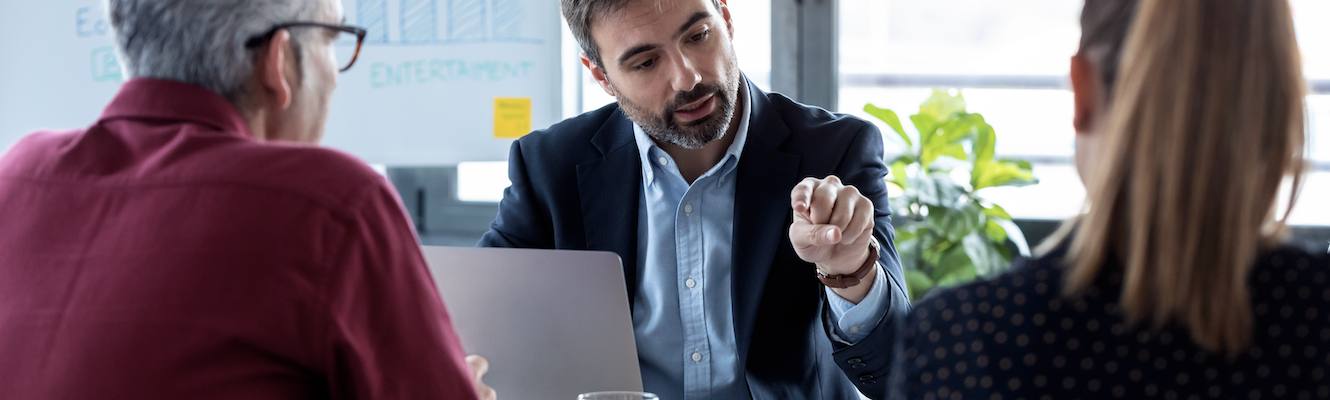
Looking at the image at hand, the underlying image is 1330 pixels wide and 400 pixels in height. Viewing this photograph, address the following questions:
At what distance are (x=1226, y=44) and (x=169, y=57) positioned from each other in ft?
2.75

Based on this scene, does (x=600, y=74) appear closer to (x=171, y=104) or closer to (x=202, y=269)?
(x=171, y=104)

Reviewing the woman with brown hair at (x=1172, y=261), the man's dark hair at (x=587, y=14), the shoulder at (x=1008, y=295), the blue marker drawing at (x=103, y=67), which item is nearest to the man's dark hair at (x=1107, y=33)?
the woman with brown hair at (x=1172, y=261)

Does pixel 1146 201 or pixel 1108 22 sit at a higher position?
pixel 1108 22

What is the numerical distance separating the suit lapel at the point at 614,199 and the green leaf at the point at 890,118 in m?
0.94

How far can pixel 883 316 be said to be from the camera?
3.92ft

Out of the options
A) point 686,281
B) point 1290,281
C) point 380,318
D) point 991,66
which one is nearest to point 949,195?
point 991,66

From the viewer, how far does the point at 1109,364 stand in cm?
63

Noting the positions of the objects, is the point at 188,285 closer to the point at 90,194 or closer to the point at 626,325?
the point at 90,194

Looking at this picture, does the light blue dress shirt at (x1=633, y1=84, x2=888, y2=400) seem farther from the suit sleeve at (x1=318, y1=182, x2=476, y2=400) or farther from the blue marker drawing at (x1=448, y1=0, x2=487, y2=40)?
the blue marker drawing at (x1=448, y1=0, x2=487, y2=40)

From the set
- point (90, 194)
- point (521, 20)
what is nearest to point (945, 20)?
point (521, 20)

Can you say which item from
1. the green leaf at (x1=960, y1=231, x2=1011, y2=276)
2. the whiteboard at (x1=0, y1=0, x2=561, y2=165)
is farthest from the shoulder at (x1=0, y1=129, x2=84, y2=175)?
the green leaf at (x1=960, y1=231, x2=1011, y2=276)

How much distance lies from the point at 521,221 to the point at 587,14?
1.17ft

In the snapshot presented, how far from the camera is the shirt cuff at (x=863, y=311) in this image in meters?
1.19

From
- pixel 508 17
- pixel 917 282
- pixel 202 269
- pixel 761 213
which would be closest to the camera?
pixel 202 269
